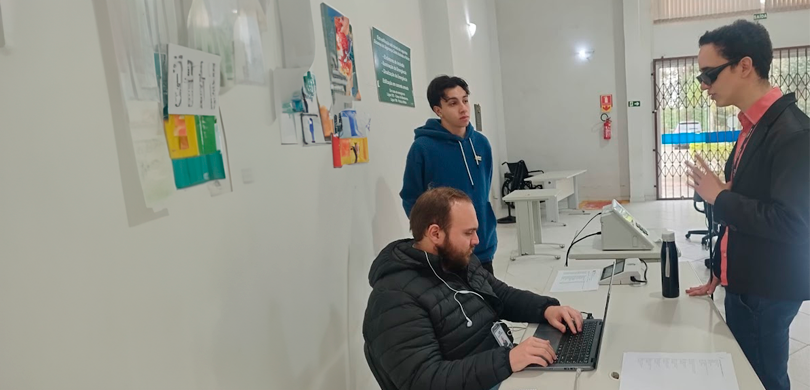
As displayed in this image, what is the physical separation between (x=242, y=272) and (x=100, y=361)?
519 mm

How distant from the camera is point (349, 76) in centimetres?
243

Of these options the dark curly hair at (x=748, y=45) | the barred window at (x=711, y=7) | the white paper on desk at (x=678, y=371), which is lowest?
the white paper on desk at (x=678, y=371)

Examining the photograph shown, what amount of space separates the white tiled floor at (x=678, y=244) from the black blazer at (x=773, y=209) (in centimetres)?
141

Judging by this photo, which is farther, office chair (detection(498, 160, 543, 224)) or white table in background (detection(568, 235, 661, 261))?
office chair (detection(498, 160, 543, 224))

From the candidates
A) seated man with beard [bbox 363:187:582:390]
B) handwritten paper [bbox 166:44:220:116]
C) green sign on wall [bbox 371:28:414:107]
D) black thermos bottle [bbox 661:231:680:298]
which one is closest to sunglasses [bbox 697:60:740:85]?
black thermos bottle [bbox 661:231:680:298]

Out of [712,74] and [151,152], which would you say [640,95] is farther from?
[151,152]

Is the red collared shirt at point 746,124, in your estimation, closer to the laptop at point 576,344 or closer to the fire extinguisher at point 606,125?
the laptop at point 576,344

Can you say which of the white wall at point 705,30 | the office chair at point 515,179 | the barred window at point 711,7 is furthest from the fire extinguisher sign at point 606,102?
the office chair at point 515,179

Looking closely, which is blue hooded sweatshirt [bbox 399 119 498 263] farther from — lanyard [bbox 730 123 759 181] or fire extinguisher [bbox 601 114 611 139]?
fire extinguisher [bbox 601 114 611 139]

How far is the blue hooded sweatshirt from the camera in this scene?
240 centimetres

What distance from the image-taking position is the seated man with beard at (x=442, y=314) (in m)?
1.32

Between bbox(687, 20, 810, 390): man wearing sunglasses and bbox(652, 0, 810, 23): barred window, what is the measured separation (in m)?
6.48

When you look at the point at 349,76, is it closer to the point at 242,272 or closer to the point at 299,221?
the point at 299,221

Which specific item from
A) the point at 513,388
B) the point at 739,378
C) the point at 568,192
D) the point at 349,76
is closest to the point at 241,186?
the point at 513,388
